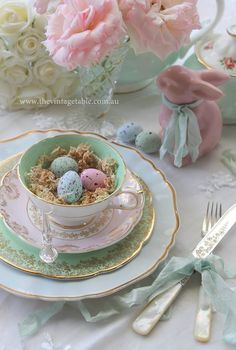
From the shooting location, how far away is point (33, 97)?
103cm

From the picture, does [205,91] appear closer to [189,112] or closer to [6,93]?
[189,112]

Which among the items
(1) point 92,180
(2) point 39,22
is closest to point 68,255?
(1) point 92,180

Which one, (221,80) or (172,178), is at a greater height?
(221,80)

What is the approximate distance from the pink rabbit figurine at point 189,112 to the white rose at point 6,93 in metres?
0.29

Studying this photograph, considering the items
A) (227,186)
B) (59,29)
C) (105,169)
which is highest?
(59,29)

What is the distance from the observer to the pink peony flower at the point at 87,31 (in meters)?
0.78

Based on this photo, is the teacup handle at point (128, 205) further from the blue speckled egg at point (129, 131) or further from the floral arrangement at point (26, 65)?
the floral arrangement at point (26, 65)

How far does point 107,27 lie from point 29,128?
12.0 inches

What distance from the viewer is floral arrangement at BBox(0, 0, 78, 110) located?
959 millimetres

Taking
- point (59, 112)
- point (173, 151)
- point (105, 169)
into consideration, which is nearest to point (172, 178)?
point (173, 151)

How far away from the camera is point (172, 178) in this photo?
93 centimetres

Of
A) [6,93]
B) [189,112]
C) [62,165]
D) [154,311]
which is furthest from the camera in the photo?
[6,93]

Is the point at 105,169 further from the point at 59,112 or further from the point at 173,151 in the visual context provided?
the point at 59,112

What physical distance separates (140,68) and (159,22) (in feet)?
0.84
